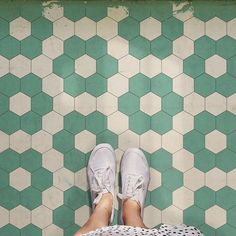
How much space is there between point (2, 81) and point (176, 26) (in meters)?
0.56

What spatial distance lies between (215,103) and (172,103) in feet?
0.43

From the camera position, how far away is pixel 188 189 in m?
1.57

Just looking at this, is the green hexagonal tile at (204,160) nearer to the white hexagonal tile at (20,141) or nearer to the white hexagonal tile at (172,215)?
the white hexagonal tile at (172,215)

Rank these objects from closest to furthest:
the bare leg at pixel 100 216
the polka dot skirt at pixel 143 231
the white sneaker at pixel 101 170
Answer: the polka dot skirt at pixel 143 231
the bare leg at pixel 100 216
the white sneaker at pixel 101 170

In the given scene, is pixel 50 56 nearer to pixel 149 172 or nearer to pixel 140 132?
pixel 140 132

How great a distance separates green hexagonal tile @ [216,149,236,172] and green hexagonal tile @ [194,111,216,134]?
81 mm

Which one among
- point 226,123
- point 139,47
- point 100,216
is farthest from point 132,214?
point 139,47

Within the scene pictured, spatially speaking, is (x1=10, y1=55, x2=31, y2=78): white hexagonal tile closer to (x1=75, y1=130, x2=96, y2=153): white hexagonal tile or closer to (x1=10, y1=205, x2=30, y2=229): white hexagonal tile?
(x1=75, y1=130, x2=96, y2=153): white hexagonal tile

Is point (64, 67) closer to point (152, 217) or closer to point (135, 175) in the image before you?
point (135, 175)

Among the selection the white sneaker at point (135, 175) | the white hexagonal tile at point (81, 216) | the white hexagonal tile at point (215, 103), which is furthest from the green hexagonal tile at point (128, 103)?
the white hexagonal tile at point (81, 216)

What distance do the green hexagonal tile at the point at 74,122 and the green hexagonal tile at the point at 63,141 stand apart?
2cm

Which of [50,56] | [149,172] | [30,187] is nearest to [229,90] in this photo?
[149,172]

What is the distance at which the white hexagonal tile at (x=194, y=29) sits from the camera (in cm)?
159

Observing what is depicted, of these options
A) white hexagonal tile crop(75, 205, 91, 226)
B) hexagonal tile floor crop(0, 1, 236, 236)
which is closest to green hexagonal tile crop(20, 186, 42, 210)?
hexagonal tile floor crop(0, 1, 236, 236)
